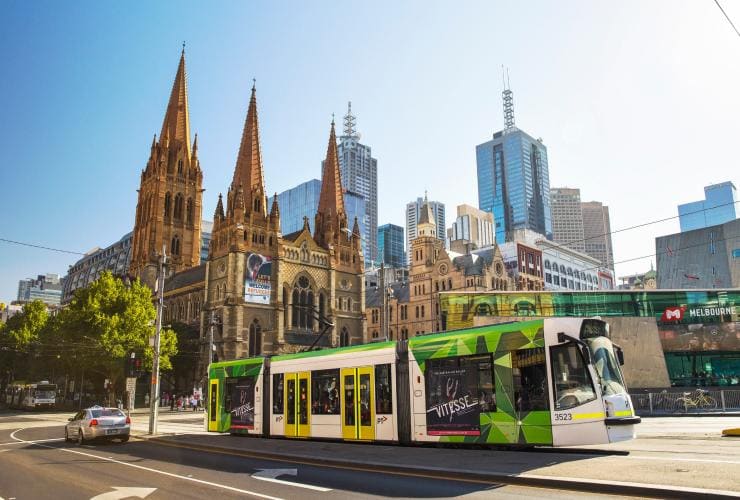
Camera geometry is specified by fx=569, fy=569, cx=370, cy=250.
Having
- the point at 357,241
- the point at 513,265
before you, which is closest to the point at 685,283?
the point at 513,265

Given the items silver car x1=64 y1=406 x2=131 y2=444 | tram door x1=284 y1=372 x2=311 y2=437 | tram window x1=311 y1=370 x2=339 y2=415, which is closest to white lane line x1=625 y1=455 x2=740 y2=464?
tram window x1=311 y1=370 x2=339 y2=415

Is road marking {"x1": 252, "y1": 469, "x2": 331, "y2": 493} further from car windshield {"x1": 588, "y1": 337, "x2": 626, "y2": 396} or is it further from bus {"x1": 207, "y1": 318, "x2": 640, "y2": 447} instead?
car windshield {"x1": 588, "y1": 337, "x2": 626, "y2": 396}

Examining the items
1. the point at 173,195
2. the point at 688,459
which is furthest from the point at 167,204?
the point at 688,459

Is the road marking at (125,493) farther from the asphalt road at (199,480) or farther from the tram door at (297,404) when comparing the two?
the tram door at (297,404)

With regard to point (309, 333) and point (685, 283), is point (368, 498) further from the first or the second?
→ point (685, 283)

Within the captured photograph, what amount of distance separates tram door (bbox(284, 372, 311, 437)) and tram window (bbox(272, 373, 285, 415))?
0.33 metres

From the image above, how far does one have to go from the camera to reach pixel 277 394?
2084 centimetres

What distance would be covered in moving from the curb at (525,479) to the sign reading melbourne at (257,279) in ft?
148

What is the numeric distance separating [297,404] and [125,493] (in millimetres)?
10061

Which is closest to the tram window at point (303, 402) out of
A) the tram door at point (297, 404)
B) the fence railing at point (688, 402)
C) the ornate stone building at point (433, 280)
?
the tram door at point (297, 404)

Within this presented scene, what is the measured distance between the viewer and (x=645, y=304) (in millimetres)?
47719

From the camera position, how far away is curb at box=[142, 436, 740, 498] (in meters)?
8.11

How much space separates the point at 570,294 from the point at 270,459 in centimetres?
4010

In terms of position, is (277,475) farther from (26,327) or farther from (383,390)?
(26,327)
